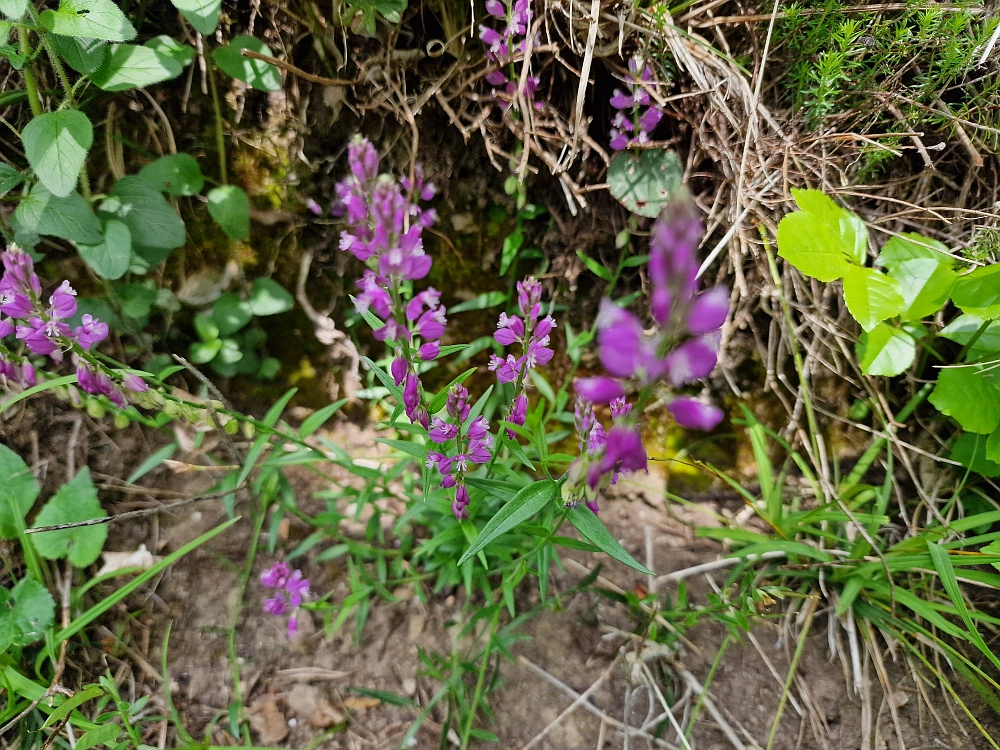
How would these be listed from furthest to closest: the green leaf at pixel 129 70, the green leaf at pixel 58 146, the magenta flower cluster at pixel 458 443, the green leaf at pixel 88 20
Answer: the green leaf at pixel 129 70 → the green leaf at pixel 58 146 → the green leaf at pixel 88 20 → the magenta flower cluster at pixel 458 443

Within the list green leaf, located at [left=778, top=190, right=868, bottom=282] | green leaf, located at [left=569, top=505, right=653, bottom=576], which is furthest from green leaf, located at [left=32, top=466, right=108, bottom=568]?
green leaf, located at [left=778, top=190, right=868, bottom=282]

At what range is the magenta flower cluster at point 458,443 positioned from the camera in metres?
1.43

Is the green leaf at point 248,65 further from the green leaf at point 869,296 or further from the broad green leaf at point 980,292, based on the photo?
the broad green leaf at point 980,292

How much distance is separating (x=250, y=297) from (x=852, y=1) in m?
2.43

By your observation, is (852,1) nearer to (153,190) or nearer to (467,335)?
(467,335)

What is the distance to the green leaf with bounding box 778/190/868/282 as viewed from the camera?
1765 mm

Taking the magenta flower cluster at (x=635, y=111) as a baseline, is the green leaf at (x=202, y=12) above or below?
above

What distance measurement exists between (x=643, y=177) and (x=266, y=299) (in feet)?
5.18

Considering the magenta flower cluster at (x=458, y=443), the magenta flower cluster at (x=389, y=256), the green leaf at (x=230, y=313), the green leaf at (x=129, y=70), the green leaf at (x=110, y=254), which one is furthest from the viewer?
the green leaf at (x=230, y=313)

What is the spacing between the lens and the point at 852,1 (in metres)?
1.91

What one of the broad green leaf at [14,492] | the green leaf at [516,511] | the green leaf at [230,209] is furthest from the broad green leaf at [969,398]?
the broad green leaf at [14,492]

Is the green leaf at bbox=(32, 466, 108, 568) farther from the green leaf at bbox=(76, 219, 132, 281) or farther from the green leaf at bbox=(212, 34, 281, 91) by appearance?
the green leaf at bbox=(212, 34, 281, 91)

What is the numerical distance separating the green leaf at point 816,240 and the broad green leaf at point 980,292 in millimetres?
294

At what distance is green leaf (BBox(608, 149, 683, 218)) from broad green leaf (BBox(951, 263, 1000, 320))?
3.20 ft
